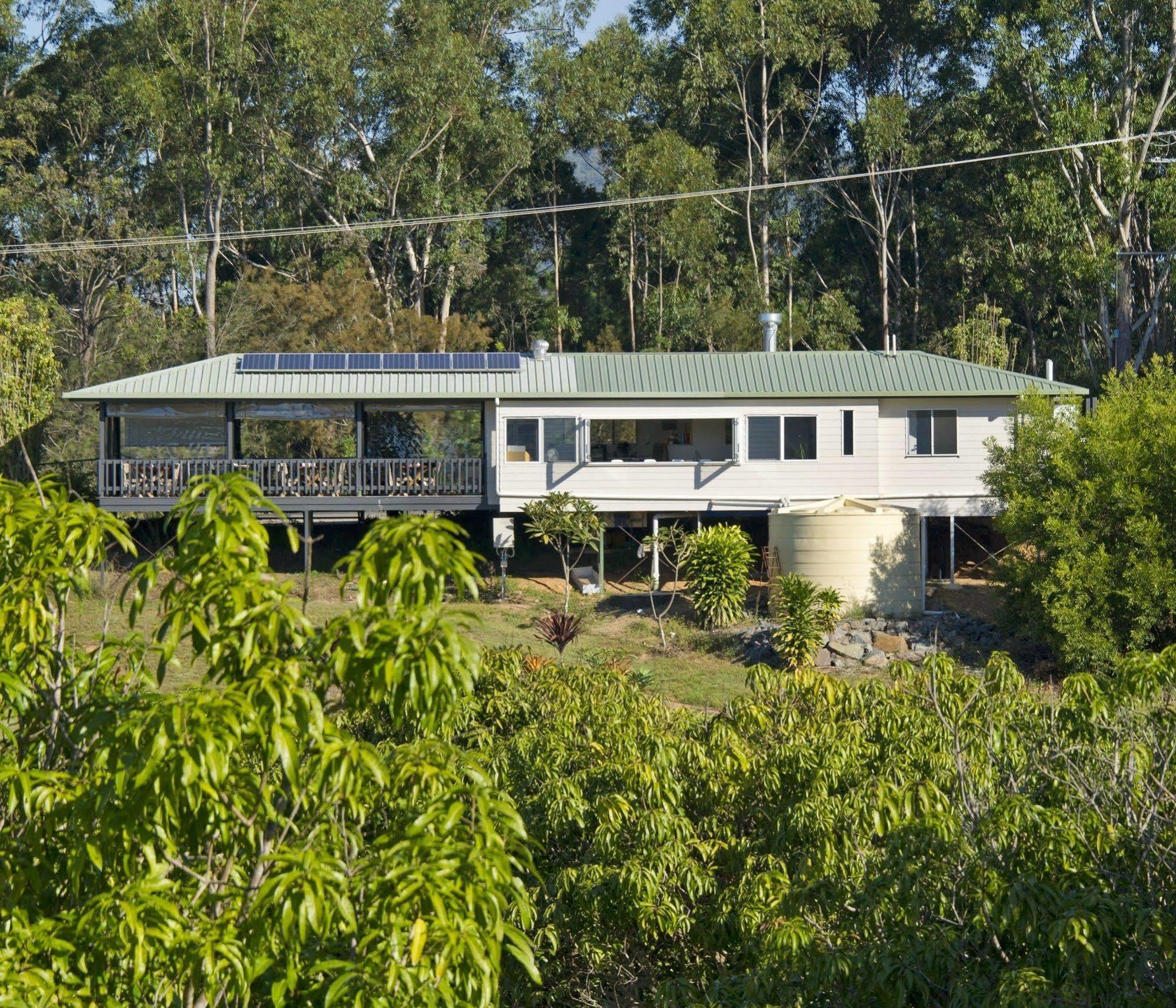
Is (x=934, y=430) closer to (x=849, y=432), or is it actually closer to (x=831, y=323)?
(x=849, y=432)

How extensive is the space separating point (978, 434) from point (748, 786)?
19.8 meters

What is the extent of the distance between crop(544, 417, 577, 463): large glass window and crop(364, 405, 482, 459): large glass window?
183 centimetres

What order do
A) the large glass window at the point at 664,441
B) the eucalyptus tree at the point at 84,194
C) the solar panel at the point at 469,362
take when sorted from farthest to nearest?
1. the eucalyptus tree at the point at 84,194
2. the large glass window at the point at 664,441
3. the solar panel at the point at 469,362

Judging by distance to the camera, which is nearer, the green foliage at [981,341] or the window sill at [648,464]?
the window sill at [648,464]

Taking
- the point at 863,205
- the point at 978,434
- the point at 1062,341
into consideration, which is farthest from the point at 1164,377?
the point at 863,205

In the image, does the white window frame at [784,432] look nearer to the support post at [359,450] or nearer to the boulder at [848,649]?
the boulder at [848,649]

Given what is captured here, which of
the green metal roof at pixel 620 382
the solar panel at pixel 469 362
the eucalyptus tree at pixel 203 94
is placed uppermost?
the eucalyptus tree at pixel 203 94

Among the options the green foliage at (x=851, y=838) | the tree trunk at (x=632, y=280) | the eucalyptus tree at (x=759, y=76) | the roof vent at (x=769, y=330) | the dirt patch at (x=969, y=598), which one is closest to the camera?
the green foliage at (x=851, y=838)

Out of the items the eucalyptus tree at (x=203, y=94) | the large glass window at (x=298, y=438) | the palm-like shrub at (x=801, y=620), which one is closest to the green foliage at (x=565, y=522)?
the palm-like shrub at (x=801, y=620)

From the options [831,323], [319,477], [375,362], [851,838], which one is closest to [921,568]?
[375,362]

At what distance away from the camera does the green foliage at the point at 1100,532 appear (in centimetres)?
2003

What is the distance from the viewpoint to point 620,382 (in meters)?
27.3

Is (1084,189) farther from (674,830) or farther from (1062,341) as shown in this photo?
(674,830)

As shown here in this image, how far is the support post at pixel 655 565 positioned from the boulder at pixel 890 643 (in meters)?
5.14
